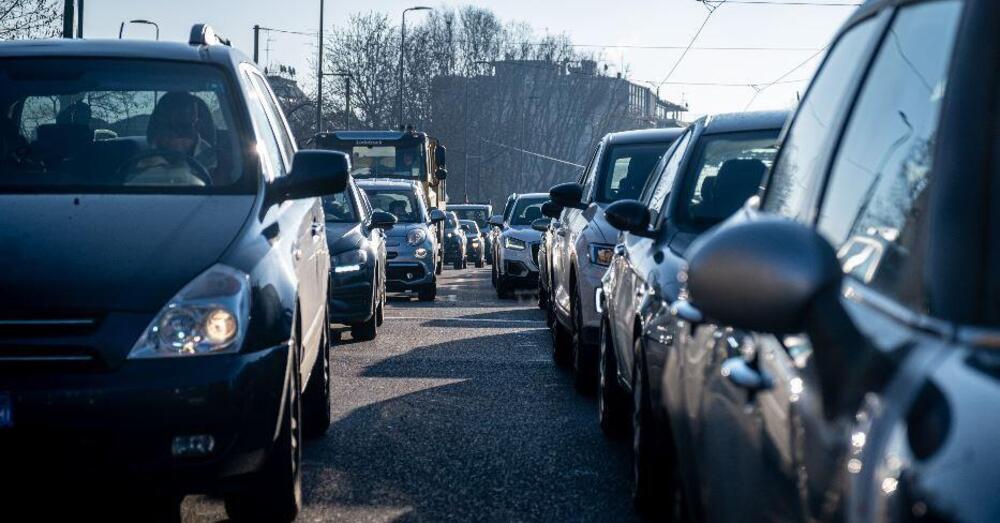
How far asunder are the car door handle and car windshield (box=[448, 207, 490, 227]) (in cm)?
5784

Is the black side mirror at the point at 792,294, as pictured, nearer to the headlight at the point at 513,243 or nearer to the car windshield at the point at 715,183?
the car windshield at the point at 715,183

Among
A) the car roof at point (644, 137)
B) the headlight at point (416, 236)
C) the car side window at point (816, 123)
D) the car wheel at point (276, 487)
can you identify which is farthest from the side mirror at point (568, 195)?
the headlight at point (416, 236)

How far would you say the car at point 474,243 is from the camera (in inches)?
2112

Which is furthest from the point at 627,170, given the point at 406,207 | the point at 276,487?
the point at 406,207

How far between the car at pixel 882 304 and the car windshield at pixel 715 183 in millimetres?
3352

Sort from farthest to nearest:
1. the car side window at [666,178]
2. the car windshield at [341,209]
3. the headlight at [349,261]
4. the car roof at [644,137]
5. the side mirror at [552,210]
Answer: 1. the car windshield at [341,209]
2. the side mirror at [552,210]
3. the headlight at [349,261]
4. the car roof at [644,137]
5. the car side window at [666,178]

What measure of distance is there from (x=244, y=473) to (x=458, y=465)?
2.23 meters

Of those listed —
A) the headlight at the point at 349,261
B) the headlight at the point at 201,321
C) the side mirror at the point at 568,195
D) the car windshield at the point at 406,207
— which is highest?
the headlight at the point at 201,321

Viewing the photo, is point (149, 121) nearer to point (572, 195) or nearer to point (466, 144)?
point (572, 195)

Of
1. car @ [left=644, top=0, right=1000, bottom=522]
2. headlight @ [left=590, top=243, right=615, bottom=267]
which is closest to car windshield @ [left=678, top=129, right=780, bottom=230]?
headlight @ [left=590, top=243, right=615, bottom=267]

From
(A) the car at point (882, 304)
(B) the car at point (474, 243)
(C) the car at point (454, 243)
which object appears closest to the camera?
(A) the car at point (882, 304)

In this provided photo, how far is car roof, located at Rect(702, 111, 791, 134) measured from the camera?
24.9 ft

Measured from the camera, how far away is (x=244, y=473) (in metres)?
4.78

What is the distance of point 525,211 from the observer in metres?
25.3
